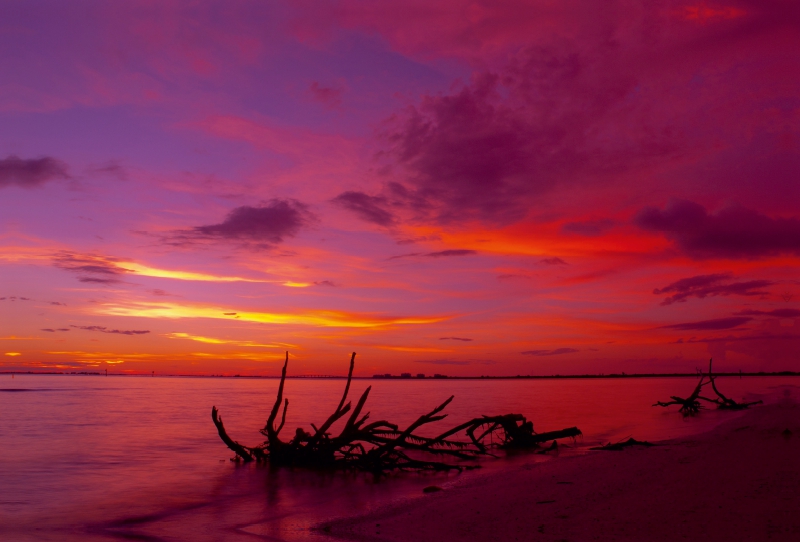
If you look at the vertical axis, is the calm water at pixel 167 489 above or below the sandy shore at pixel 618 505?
below

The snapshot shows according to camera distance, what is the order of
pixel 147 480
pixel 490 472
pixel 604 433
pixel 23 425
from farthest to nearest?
1. pixel 23 425
2. pixel 604 433
3. pixel 147 480
4. pixel 490 472

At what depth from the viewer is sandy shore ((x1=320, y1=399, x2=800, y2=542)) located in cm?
769

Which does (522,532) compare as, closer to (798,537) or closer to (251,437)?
(798,537)

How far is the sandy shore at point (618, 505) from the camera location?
7.69m

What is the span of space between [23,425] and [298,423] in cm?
1688

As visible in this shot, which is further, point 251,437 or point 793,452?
point 251,437

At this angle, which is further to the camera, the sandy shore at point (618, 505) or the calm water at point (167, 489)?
the calm water at point (167, 489)

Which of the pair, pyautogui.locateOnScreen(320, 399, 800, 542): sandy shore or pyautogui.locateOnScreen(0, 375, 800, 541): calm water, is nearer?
pyautogui.locateOnScreen(320, 399, 800, 542): sandy shore

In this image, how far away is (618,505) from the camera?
30.0ft

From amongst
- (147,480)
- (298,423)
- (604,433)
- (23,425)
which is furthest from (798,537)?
(23,425)

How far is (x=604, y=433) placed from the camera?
89.7ft

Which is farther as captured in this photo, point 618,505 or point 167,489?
point 167,489

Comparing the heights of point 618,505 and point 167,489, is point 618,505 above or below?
above

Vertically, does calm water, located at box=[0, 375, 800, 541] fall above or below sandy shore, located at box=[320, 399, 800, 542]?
below
